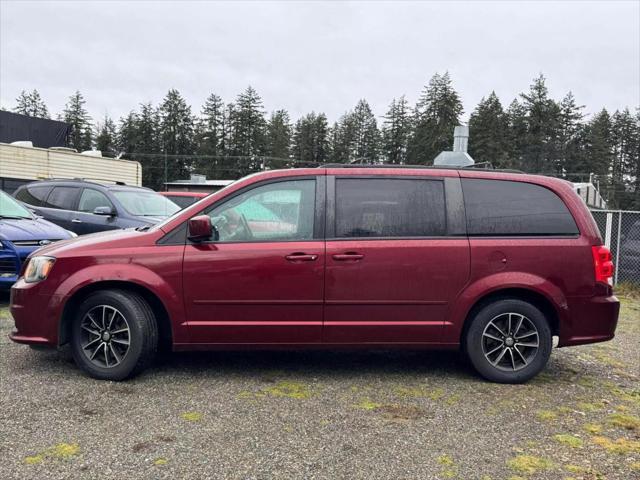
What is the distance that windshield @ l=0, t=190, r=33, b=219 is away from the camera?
7852mm

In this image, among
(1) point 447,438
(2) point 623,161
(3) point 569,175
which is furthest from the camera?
(2) point 623,161

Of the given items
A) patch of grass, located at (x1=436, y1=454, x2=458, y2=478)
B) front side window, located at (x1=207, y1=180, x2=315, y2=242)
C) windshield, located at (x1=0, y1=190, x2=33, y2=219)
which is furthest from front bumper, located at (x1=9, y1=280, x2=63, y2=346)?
windshield, located at (x1=0, y1=190, x2=33, y2=219)

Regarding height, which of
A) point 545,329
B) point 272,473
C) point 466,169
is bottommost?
point 272,473

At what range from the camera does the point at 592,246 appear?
14.6ft

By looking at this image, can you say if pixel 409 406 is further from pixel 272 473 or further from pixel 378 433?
pixel 272 473

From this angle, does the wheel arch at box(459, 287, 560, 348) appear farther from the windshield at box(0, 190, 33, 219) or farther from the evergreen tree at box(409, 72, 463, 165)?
the evergreen tree at box(409, 72, 463, 165)

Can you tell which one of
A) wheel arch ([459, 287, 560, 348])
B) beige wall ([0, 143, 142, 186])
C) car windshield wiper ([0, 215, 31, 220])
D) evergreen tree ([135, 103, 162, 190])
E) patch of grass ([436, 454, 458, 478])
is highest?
evergreen tree ([135, 103, 162, 190])

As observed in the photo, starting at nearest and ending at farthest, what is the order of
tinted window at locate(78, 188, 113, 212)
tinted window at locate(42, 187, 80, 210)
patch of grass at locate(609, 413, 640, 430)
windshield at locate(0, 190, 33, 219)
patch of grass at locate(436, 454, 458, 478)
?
patch of grass at locate(436, 454, 458, 478) → patch of grass at locate(609, 413, 640, 430) → windshield at locate(0, 190, 33, 219) → tinted window at locate(78, 188, 113, 212) → tinted window at locate(42, 187, 80, 210)

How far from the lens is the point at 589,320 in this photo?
4465 millimetres

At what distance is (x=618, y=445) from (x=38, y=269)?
4.46 m

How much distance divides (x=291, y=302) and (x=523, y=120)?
6705cm

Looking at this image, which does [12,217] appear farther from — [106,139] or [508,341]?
[106,139]

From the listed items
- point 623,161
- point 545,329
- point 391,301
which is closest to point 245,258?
point 391,301

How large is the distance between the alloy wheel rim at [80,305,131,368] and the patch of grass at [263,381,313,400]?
1.22m
